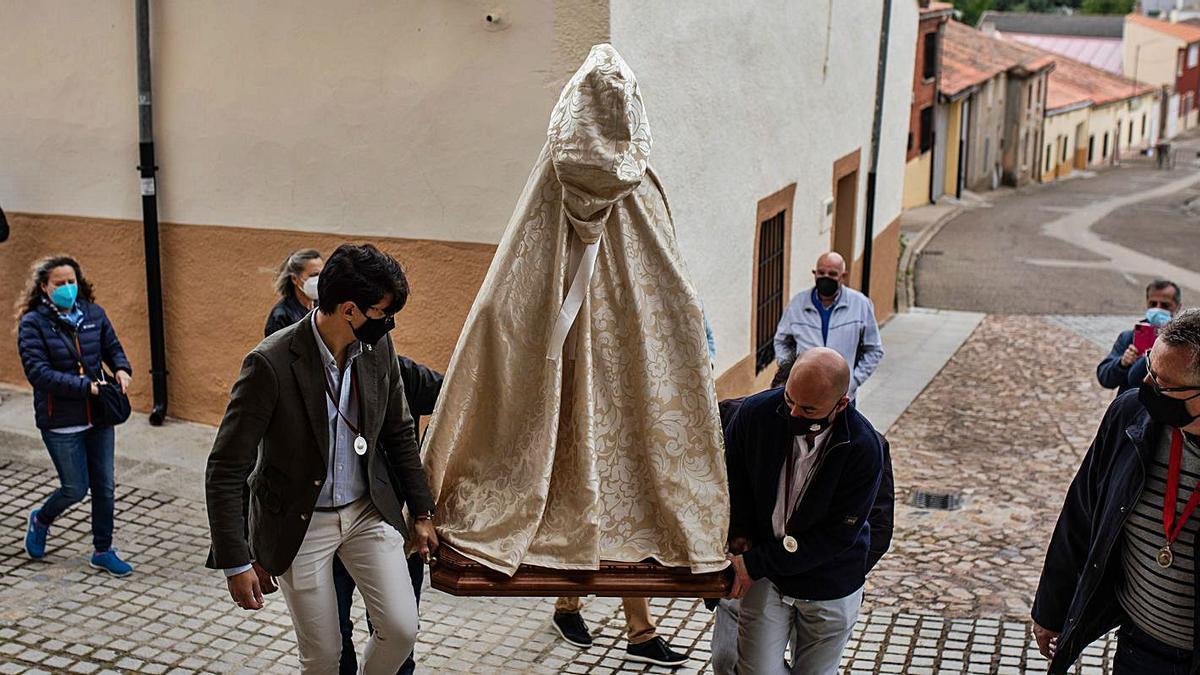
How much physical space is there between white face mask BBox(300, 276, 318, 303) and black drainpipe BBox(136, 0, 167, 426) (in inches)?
139

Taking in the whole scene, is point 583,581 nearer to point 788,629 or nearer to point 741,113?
point 788,629

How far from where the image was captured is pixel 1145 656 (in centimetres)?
407

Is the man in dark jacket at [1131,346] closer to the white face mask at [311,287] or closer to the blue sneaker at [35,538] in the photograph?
the white face mask at [311,287]

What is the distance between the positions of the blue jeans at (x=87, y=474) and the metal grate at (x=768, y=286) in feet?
18.1

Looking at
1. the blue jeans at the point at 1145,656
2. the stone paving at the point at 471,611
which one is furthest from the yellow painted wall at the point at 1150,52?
the blue jeans at the point at 1145,656

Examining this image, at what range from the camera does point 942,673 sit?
20.0 ft

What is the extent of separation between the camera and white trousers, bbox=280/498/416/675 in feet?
13.9

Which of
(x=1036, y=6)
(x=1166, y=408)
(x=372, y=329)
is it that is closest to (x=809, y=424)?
(x=1166, y=408)

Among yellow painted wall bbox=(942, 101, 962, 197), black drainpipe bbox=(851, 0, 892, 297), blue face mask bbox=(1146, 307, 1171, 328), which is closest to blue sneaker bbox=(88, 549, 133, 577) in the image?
blue face mask bbox=(1146, 307, 1171, 328)

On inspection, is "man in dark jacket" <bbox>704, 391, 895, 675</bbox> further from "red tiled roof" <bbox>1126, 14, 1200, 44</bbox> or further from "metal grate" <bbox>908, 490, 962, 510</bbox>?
"red tiled roof" <bbox>1126, 14, 1200, 44</bbox>

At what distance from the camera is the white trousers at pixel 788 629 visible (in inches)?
171

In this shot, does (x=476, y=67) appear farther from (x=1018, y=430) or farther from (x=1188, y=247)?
(x=1188, y=247)

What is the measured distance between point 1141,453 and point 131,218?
7.29m

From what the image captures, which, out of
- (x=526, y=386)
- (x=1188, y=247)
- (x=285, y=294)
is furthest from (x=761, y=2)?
(x=1188, y=247)
